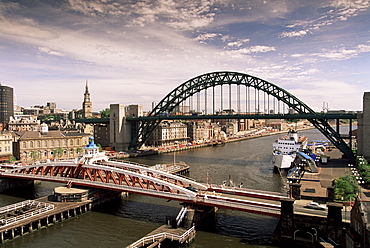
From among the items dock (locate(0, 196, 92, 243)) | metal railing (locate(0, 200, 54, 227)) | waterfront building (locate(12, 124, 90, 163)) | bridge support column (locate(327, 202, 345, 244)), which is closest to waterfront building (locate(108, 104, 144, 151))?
waterfront building (locate(12, 124, 90, 163))

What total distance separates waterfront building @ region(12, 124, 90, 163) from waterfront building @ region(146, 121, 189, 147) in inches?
906

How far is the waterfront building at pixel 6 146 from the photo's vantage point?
1840 inches

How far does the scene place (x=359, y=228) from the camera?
14.4m

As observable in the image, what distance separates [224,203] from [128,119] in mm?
50557

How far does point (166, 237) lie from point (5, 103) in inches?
5042

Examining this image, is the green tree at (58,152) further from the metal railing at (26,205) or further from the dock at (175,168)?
the metal railing at (26,205)

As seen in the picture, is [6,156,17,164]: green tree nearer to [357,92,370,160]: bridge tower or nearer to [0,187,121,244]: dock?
[0,187,121,244]: dock

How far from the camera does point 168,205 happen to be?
25.9 metres

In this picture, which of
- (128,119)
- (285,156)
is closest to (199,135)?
(128,119)

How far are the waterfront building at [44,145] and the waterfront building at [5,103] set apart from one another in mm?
81992

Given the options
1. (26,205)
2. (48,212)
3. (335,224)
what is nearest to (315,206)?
(335,224)

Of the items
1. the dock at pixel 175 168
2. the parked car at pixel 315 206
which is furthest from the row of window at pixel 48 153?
the parked car at pixel 315 206

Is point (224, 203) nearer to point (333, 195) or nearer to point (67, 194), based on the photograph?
point (333, 195)

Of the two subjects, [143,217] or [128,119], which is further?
[128,119]
